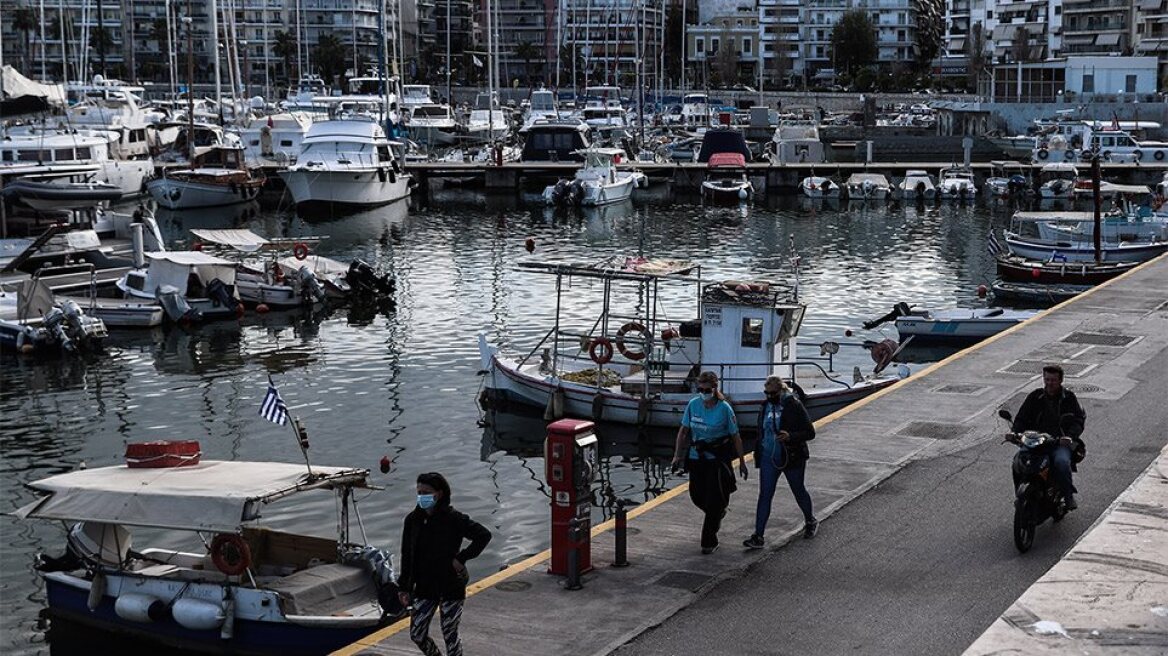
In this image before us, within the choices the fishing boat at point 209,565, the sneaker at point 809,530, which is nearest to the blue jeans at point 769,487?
the sneaker at point 809,530

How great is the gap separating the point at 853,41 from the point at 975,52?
1423 cm

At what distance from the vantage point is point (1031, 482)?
1656 centimetres

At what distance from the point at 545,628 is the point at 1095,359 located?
16.7m

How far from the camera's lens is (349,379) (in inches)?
1442

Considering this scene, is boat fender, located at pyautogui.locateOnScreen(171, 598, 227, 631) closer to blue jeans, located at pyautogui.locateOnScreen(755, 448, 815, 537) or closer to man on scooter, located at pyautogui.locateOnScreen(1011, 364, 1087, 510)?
blue jeans, located at pyautogui.locateOnScreen(755, 448, 815, 537)

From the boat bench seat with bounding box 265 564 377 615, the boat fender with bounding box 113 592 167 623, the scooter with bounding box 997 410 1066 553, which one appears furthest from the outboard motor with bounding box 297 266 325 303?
the scooter with bounding box 997 410 1066 553

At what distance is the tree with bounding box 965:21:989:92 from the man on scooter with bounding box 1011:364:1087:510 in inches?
5719

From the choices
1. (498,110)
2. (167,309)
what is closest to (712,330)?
(167,309)

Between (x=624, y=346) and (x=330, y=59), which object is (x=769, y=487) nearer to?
(x=624, y=346)

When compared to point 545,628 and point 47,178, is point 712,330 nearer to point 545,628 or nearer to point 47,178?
point 545,628

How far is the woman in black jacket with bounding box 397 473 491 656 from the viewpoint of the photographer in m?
13.3

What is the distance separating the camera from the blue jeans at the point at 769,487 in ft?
54.6

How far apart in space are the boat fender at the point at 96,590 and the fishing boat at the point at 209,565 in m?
0.01

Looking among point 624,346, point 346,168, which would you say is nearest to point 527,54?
point 346,168
